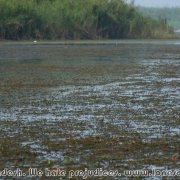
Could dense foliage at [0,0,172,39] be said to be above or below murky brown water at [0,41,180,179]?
below

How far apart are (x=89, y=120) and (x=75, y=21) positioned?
67283 millimetres

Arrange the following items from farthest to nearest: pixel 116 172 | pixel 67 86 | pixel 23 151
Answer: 1. pixel 67 86
2. pixel 23 151
3. pixel 116 172

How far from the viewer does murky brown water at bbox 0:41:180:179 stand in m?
12.4

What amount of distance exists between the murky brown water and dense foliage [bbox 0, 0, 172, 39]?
48301mm

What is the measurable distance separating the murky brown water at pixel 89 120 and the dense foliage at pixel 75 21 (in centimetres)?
4830

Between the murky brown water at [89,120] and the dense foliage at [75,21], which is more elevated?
the murky brown water at [89,120]

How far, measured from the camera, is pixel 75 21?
83500 millimetres

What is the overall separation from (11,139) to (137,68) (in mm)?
20569

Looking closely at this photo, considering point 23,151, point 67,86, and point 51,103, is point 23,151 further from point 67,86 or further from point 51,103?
point 67,86

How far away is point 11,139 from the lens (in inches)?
560

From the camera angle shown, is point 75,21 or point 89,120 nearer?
point 89,120

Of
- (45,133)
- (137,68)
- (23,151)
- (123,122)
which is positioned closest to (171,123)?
(123,122)

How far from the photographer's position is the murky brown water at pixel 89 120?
40.7 feet

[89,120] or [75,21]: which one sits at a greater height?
[89,120]
